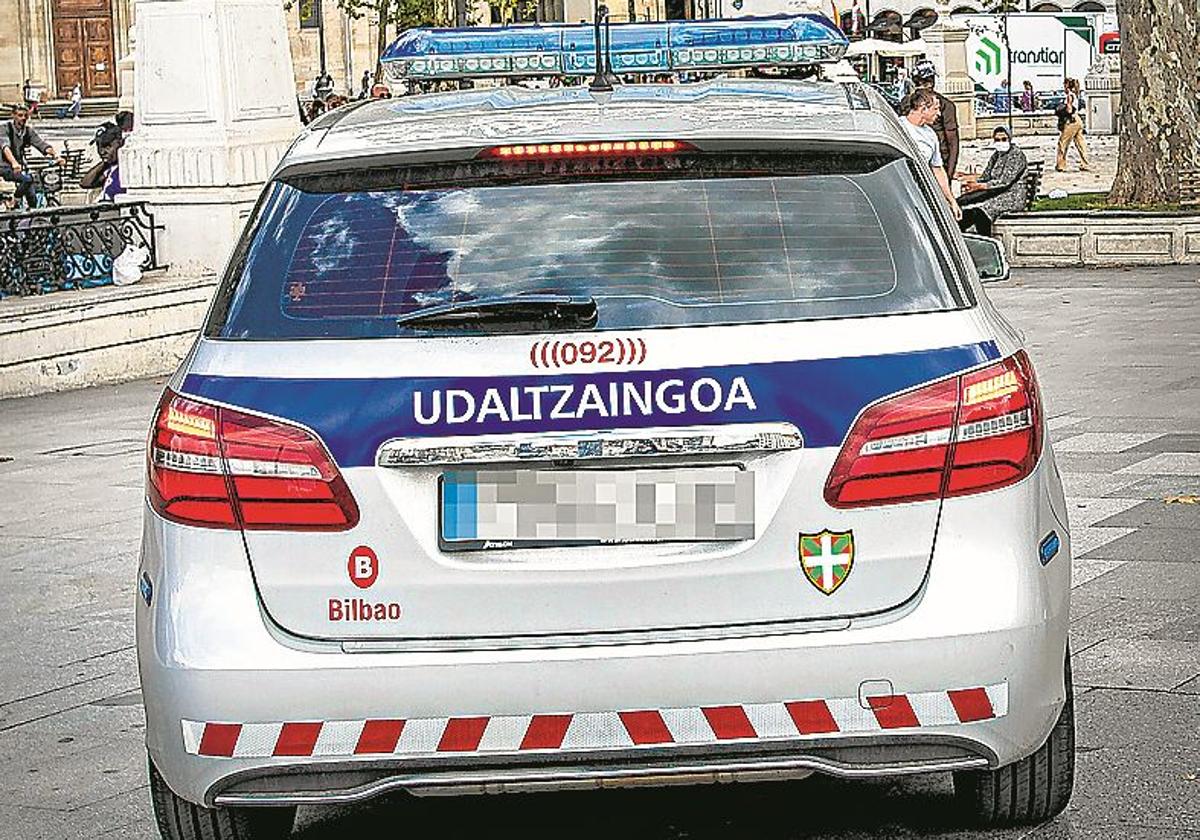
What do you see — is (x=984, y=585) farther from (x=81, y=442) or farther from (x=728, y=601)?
(x=81, y=442)

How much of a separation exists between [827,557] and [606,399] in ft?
1.65

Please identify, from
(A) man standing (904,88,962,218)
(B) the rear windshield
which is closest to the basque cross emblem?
(B) the rear windshield

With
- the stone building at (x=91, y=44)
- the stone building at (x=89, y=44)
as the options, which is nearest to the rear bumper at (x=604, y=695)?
the stone building at (x=91, y=44)

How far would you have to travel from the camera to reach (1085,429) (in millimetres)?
11812

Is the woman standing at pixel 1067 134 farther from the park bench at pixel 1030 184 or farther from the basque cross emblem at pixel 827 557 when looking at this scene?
the basque cross emblem at pixel 827 557

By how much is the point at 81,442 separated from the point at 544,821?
26.3 ft

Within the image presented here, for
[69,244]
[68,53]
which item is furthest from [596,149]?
[68,53]

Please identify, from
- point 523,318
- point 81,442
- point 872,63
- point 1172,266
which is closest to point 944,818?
point 523,318

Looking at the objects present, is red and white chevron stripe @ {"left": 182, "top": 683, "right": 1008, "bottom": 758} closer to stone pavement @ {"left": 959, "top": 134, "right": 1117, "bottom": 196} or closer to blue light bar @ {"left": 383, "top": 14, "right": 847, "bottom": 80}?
blue light bar @ {"left": 383, "top": 14, "right": 847, "bottom": 80}

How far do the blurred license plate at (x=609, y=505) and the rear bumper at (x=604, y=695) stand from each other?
21 centimetres

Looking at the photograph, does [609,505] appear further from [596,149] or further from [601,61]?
[601,61]

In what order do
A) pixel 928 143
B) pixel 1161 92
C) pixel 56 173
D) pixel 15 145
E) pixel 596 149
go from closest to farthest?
pixel 596 149, pixel 928 143, pixel 1161 92, pixel 15 145, pixel 56 173

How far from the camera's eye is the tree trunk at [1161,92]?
2442 centimetres

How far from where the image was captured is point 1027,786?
5012 mm
